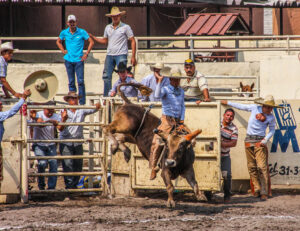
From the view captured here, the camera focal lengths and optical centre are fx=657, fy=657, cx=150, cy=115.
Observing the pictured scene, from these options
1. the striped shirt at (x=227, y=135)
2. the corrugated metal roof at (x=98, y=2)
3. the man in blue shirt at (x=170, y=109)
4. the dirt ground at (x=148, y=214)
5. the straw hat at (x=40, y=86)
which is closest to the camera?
the dirt ground at (x=148, y=214)

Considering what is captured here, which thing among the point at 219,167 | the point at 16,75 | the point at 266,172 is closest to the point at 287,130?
the point at 266,172

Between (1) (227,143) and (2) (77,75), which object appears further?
(2) (77,75)

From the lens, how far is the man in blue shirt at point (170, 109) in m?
10.8

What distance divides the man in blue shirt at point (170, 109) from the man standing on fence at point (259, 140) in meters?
1.77

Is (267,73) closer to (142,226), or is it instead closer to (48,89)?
(48,89)

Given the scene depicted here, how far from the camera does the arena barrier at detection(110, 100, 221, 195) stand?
11.8 m

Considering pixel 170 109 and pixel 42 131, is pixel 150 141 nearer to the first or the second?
pixel 170 109

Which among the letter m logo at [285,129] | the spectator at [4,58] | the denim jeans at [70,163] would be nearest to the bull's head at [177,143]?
the denim jeans at [70,163]

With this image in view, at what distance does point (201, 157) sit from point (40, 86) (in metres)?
3.50

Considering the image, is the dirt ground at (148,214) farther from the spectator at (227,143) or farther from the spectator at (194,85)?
the spectator at (194,85)

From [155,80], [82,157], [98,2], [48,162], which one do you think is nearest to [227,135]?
[155,80]

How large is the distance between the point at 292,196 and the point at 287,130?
4.50ft

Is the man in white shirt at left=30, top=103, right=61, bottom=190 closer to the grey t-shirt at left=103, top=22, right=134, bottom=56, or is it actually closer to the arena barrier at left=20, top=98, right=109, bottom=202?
the arena barrier at left=20, top=98, right=109, bottom=202

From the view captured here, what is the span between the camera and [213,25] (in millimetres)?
24578
